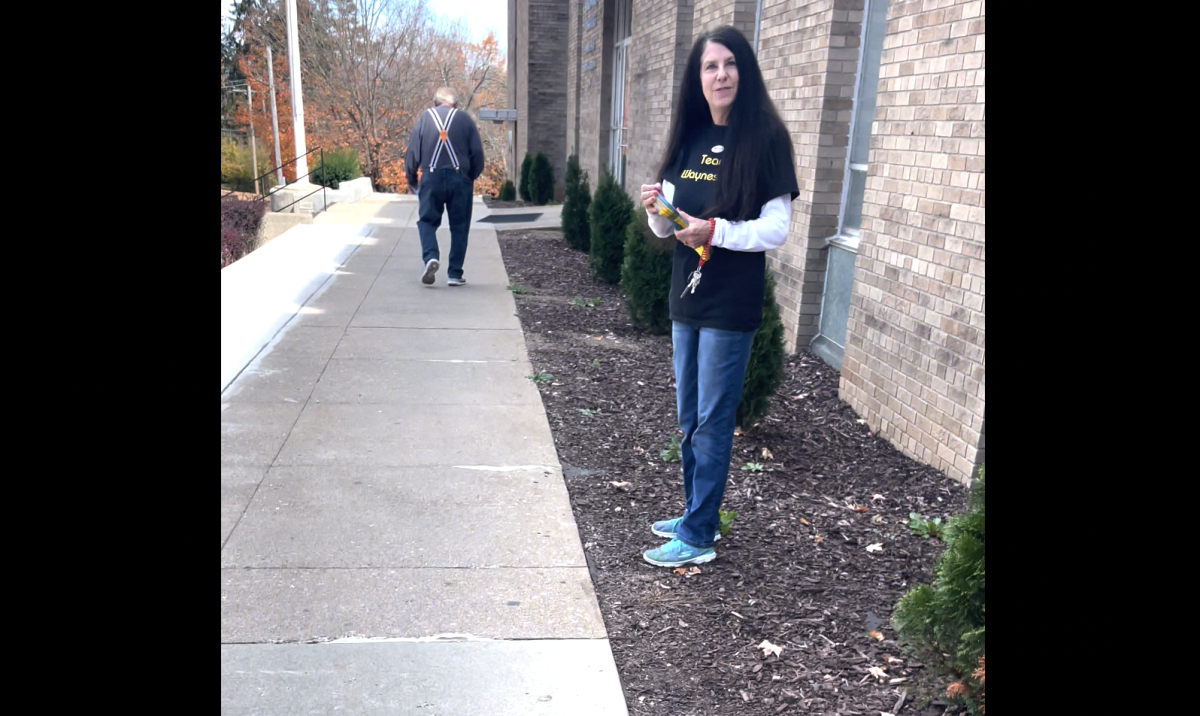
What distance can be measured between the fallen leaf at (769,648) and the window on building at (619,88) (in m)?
11.3

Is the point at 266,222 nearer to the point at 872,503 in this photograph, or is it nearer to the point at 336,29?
the point at 872,503

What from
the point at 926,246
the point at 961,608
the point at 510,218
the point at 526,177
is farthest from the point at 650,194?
the point at 526,177

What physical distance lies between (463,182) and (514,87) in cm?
1624

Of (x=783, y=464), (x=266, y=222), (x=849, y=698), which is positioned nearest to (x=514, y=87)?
(x=266, y=222)

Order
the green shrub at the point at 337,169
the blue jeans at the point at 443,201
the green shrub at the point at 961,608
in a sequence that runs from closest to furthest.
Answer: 1. the green shrub at the point at 961,608
2. the blue jeans at the point at 443,201
3. the green shrub at the point at 337,169

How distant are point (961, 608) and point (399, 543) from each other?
2.30 metres

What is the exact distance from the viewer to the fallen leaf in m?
3.06

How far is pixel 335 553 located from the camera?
366 centimetres

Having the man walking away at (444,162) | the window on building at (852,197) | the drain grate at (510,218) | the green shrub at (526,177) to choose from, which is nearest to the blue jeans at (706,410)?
the window on building at (852,197)

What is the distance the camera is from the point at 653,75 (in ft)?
34.2

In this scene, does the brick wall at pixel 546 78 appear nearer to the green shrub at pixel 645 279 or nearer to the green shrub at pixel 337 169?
the green shrub at pixel 337 169

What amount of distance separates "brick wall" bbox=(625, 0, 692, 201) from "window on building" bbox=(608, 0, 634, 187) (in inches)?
83.0

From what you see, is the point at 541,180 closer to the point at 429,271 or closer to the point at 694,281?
the point at 429,271

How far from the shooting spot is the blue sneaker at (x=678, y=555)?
364 cm
